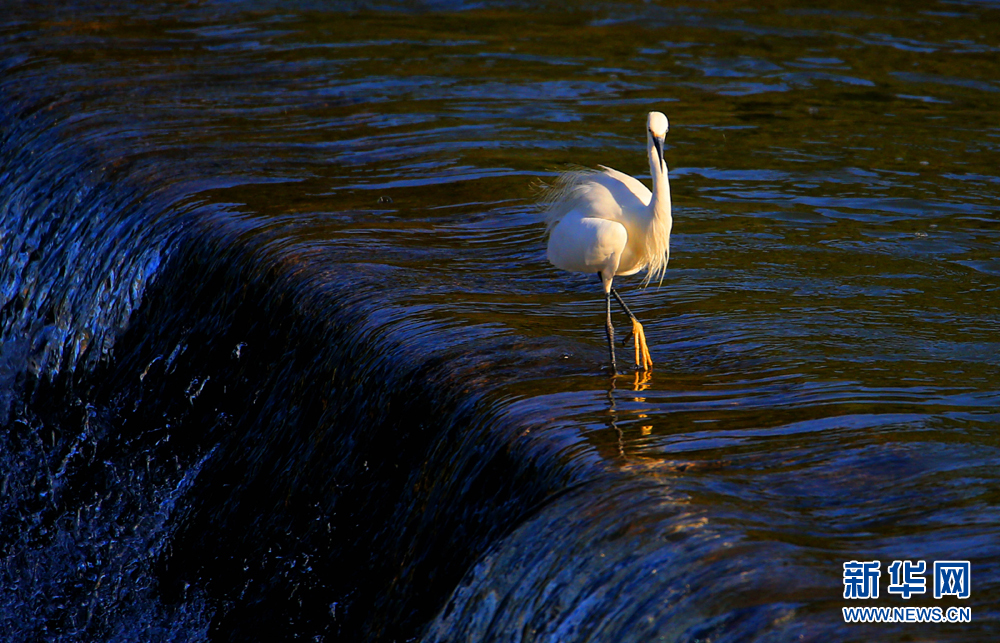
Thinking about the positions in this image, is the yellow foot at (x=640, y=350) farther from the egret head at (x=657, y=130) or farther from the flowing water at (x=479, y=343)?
the egret head at (x=657, y=130)

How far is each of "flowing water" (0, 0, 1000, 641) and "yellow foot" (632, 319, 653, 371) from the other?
5cm

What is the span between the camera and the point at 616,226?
14.0 ft

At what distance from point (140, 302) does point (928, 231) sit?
439 centimetres

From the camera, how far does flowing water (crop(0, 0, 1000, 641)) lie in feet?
11.0

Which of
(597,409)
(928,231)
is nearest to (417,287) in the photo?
Result: (597,409)

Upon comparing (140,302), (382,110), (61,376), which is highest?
(382,110)

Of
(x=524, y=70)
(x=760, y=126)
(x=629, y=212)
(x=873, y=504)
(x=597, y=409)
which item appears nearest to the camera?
(x=873, y=504)

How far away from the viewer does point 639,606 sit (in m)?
3.03

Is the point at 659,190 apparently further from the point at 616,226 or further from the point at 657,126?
the point at 657,126

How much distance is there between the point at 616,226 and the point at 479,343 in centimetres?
75

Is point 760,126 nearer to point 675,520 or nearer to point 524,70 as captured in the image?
point 524,70

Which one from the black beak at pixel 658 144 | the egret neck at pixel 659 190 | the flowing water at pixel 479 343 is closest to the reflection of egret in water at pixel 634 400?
the flowing water at pixel 479 343

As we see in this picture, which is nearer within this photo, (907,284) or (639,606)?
(639,606)

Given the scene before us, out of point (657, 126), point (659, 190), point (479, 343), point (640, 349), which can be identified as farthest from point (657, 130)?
point (479, 343)
